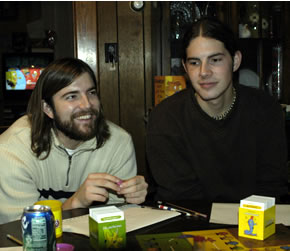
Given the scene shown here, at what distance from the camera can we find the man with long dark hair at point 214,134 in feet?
6.61

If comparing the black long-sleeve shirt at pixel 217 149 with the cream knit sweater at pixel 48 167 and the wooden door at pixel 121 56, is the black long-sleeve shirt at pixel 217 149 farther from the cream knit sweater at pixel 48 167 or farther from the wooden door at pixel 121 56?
the wooden door at pixel 121 56

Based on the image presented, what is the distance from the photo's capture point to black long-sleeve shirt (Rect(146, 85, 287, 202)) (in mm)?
2004

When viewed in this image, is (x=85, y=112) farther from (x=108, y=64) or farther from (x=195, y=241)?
(x=108, y=64)

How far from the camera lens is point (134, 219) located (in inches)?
55.2

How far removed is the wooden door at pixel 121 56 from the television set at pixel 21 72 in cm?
137

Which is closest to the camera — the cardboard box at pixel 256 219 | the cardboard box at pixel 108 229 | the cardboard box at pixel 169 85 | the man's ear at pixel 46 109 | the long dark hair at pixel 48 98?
the cardboard box at pixel 108 229

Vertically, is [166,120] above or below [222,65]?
below

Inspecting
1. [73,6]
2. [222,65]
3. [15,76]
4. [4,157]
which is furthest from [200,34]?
[15,76]

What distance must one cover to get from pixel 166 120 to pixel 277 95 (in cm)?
182

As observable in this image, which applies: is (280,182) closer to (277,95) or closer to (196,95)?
(196,95)

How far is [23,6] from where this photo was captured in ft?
20.0

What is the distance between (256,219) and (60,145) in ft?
3.38

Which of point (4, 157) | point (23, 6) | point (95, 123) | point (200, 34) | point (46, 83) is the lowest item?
point (4, 157)

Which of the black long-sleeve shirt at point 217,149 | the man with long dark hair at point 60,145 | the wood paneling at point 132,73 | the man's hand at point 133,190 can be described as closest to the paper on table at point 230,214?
the man's hand at point 133,190
